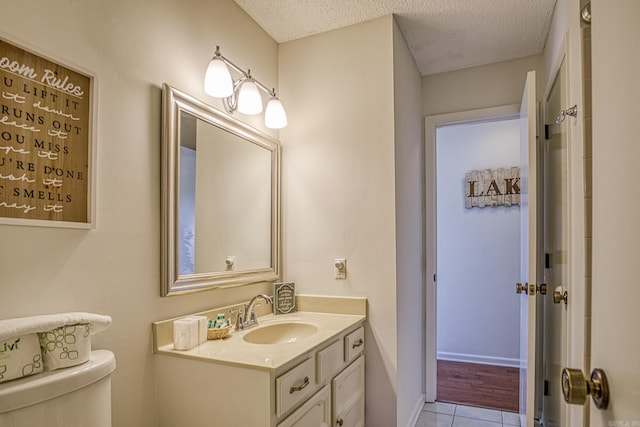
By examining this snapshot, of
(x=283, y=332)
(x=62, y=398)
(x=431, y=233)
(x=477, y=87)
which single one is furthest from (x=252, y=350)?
(x=477, y=87)

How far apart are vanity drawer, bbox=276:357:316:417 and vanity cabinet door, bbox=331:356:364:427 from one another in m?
0.26

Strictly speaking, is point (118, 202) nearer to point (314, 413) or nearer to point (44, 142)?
point (44, 142)

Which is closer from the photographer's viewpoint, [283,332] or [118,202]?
[118,202]

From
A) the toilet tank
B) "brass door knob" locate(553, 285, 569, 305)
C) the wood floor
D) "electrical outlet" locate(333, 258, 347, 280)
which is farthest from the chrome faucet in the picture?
the wood floor

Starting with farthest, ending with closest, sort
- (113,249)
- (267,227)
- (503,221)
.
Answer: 1. (503,221)
2. (267,227)
3. (113,249)

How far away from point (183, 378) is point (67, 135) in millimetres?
927

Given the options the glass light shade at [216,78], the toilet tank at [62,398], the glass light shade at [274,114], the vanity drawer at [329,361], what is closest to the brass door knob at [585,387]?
the vanity drawer at [329,361]

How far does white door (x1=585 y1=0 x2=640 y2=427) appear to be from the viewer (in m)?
0.56

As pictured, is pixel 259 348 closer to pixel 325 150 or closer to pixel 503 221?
pixel 325 150

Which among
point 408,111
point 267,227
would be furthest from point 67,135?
point 408,111

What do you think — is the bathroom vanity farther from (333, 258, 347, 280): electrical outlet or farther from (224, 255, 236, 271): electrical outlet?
(333, 258, 347, 280): electrical outlet

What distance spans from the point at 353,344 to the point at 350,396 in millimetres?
243

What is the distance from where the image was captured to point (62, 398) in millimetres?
985

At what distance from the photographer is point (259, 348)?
59.2 inches
